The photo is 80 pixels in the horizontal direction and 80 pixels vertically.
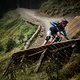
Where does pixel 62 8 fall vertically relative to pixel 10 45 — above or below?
below

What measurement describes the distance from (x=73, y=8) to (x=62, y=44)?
17.7m

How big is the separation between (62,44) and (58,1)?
22.3 meters

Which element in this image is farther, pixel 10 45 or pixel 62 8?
pixel 62 8

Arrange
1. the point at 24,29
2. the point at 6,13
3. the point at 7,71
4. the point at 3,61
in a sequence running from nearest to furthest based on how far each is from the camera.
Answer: the point at 7,71
the point at 3,61
the point at 24,29
the point at 6,13

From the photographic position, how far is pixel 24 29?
2789cm

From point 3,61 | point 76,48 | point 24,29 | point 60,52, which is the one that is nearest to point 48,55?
point 60,52

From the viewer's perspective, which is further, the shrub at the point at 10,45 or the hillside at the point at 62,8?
the hillside at the point at 62,8

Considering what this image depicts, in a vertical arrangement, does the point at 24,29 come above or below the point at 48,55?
below

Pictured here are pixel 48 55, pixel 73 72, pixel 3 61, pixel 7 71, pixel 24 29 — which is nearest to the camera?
pixel 73 72

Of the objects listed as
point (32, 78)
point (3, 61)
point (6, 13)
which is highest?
point (32, 78)

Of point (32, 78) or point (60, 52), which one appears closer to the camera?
point (32, 78)

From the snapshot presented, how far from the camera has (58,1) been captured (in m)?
35.4

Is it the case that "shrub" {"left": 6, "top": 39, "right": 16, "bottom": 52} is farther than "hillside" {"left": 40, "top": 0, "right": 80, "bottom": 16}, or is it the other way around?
"hillside" {"left": 40, "top": 0, "right": 80, "bottom": 16}

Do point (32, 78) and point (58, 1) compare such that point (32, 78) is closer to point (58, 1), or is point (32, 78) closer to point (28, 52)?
point (28, 52)
